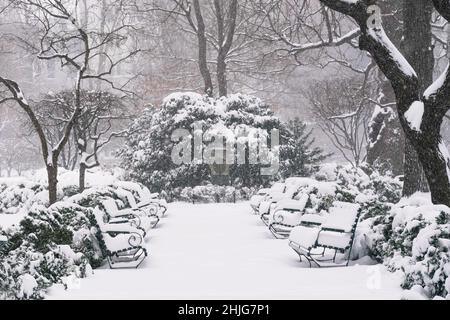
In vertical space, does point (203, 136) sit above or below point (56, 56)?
below

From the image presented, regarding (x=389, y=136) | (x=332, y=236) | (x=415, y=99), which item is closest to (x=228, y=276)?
(x=332, y=236)

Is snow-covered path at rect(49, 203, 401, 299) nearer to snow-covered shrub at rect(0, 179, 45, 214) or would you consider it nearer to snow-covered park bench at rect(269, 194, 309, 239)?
snow-covered park bench at rect(269, 194, 309, 239)

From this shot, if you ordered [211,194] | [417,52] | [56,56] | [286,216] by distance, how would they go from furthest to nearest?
[211,194]
[56,56]
[286,216]
[417,52]

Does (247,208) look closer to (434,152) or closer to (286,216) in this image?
(286,216)

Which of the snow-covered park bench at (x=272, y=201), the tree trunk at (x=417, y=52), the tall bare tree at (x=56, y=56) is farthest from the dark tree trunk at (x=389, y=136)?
the tall bare tree at (x=56, y=56)

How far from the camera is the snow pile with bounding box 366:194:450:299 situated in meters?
5.53

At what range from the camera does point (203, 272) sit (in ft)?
23.4

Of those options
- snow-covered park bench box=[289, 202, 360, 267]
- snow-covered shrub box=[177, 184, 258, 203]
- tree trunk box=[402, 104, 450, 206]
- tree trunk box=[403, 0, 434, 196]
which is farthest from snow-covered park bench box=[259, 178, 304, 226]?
snow-covered shrub box=[177, 184, 258, 203]

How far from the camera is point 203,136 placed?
19031 mm

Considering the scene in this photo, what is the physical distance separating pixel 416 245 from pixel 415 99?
281 centimetres

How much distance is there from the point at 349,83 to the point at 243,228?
13.3 m

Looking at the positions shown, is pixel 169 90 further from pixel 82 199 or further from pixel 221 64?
pixel 82 199

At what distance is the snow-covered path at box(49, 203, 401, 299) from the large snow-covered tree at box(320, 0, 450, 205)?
1.78m

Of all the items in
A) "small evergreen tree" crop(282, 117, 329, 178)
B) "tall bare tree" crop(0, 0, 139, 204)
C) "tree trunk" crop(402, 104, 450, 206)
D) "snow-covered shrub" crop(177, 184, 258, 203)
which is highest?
"tall bare tree" crop(0, 0, 139, 204)
